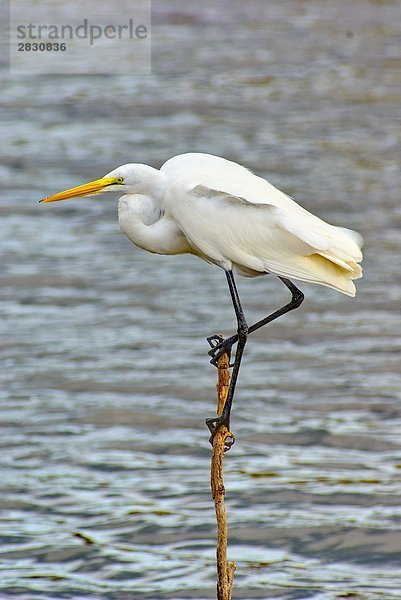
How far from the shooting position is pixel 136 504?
384 inches

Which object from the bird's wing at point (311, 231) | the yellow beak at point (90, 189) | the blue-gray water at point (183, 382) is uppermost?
the yellow beak at point (90, 189)

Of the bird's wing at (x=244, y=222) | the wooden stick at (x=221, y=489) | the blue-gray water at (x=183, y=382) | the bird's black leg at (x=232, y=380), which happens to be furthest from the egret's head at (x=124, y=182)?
the blue-gray water at (x=183, y=382)

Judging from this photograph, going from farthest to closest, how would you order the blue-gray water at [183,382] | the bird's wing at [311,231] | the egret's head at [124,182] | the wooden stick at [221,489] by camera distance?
the blue-gray water at [183,382]
the egret's head at [124,182]
the bird's wing at [311,231]
the wooden stick at [221,489]

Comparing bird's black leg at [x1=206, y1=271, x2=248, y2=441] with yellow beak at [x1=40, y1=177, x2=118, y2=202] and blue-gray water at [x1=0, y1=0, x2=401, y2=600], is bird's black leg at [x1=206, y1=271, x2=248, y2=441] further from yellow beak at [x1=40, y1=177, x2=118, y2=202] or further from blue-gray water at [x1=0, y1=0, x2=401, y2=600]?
blue-gray water at [x1=0, y1=0, x2=401, y2=600]

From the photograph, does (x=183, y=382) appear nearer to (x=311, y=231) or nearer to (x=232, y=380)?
(x=232, y=380)

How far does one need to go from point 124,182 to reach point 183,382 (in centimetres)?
559

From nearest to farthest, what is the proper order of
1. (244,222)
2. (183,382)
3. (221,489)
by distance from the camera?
(221,489) < (244,222) < (183,382)

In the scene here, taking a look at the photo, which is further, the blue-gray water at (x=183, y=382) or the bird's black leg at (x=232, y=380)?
the blue-gray water at (x=183, y=382)

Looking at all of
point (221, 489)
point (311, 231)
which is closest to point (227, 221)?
point (311, 231)

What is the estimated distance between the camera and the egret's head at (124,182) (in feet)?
20.5

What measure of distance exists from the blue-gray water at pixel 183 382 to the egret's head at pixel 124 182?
3295 mm

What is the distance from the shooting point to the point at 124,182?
20.6ft

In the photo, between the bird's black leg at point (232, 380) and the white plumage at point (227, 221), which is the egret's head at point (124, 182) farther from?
the bird's black leg at point (232, 380)

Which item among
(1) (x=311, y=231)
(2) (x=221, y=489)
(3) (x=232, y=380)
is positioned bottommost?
(2) (x=221, y=489)
